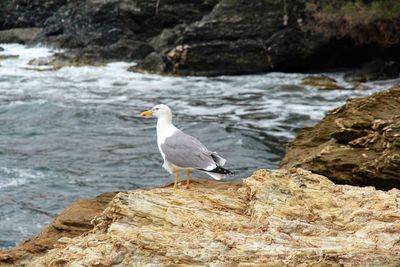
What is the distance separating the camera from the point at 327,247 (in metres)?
4.82

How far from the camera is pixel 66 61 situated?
90.8 feet

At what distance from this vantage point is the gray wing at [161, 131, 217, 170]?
6498mm

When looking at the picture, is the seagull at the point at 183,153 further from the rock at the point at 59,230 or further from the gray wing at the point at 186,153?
the rock at the point at 59,230

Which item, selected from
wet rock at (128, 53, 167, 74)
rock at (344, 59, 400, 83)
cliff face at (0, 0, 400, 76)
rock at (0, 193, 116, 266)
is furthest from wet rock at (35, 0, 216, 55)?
rock at (0, 193, 116, 266)

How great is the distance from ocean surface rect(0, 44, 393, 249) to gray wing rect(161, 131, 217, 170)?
346cm

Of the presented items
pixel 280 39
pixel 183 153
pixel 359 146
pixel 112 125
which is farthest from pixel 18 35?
pixel 183 153

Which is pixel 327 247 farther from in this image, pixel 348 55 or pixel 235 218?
pixel 348 55

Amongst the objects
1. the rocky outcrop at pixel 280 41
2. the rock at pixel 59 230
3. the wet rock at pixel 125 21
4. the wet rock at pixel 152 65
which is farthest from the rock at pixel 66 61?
→ the rock at pixel 59 230

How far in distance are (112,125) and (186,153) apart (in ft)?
35.6

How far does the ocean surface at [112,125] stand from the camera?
469 inches

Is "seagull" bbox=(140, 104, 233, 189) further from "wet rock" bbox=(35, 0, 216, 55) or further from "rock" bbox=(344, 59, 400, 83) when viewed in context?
"wet rock" bbox=(35, 0, 216, 55)

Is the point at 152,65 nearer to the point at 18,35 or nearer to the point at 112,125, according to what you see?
the point at 112,125

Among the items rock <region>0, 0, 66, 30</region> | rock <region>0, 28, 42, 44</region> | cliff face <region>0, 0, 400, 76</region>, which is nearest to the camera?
cliff face <region>0, 0, 400, 76</region>

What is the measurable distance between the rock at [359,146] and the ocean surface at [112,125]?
2513mm
